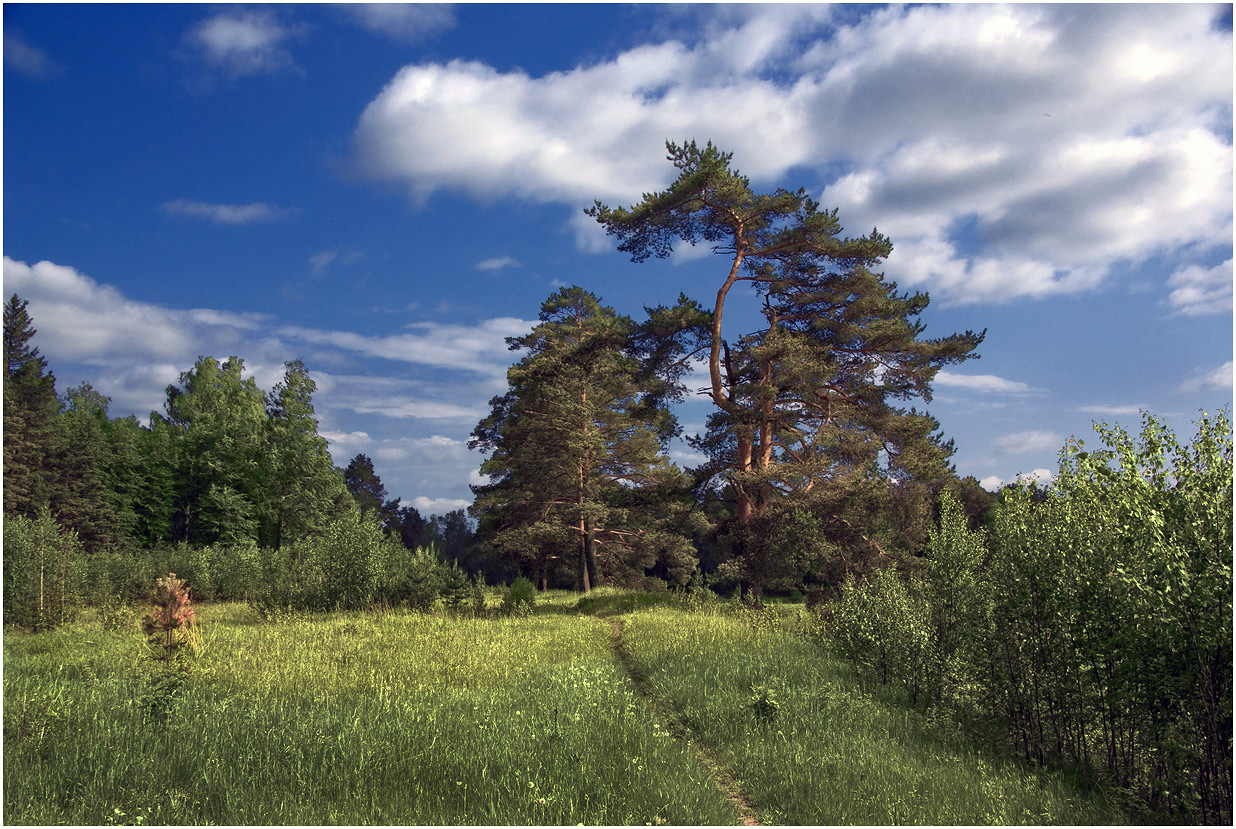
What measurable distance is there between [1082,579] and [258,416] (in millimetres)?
54537

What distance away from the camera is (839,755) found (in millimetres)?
7855

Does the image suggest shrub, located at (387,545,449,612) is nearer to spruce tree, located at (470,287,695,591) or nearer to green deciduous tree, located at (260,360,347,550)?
spruce tree, located at (470,287,695,591)

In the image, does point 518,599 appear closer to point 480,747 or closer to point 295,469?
point 480,747

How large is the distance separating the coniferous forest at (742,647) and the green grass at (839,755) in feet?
0.16

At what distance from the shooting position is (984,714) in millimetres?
9680

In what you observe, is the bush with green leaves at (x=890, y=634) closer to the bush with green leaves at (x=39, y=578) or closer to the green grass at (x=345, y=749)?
the green grass at (x=345, y=749)

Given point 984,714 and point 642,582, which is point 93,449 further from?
point 984,714

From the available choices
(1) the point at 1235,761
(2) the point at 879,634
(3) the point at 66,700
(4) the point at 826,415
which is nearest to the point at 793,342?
(4) the point at 826,415

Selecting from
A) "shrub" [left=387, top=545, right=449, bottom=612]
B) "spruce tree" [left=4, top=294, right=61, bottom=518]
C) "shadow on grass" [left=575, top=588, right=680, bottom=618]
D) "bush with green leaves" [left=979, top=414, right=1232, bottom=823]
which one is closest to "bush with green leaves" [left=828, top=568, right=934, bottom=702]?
"bush with green leaves" [left=979, top=414, right=1232, bottom=823]

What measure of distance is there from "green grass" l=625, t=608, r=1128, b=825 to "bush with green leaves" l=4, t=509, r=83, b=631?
15939 mm

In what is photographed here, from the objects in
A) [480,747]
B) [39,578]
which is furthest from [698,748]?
[39,578]

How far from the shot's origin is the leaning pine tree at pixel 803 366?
22.8m

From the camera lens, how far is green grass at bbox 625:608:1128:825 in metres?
6.68

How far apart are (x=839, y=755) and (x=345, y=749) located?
17.4 feet
